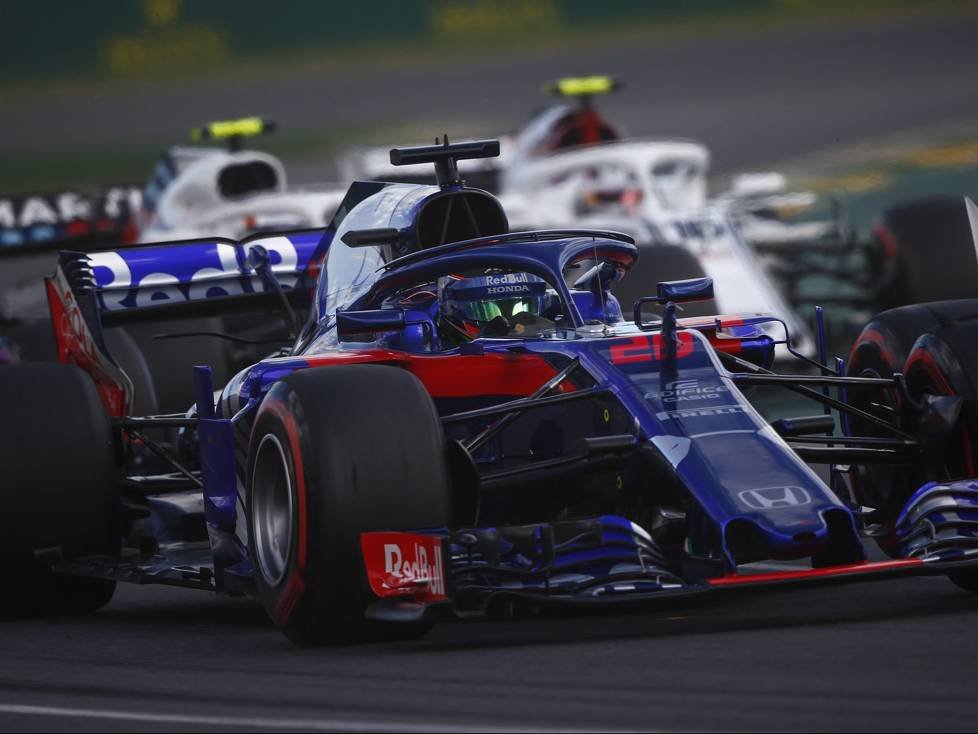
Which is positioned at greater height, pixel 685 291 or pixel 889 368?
pixel 685 291

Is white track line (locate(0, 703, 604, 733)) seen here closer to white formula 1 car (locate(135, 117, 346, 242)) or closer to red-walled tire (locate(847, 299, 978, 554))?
red-walled tire (locate(847, 299, 978, 554))

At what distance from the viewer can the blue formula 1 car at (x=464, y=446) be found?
6.62 meters

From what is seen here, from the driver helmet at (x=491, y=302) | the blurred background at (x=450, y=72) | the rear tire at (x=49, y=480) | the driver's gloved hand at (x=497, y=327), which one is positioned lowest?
the blurred background at (x=450, y=72)

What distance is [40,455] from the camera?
8.50m

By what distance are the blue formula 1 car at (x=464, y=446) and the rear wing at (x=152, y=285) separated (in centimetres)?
2

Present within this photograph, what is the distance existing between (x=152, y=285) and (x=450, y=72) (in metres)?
29.8

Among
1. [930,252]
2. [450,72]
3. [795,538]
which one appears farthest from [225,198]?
[450,72]

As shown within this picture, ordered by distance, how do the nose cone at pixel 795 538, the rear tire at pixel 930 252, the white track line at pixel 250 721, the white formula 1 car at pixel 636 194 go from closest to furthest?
the white track line at pixel 250 721 < the nose cone at pixel 795 538 < the rear tire at pixel 930 252 < the white formula 1 car at pixel 636 194

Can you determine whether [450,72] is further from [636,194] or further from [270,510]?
[270,510]

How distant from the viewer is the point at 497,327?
8.18 meters

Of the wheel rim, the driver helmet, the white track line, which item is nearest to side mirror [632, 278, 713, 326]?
the driver helmet

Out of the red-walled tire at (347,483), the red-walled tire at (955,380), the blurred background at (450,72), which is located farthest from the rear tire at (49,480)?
the blurred background at (450,72)

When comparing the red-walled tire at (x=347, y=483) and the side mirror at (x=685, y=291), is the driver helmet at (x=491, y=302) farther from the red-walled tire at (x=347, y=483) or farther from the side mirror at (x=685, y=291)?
the red-walled tire at (x=347, y=483)

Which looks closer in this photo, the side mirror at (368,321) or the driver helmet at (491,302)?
the side mirror at (368,321)
